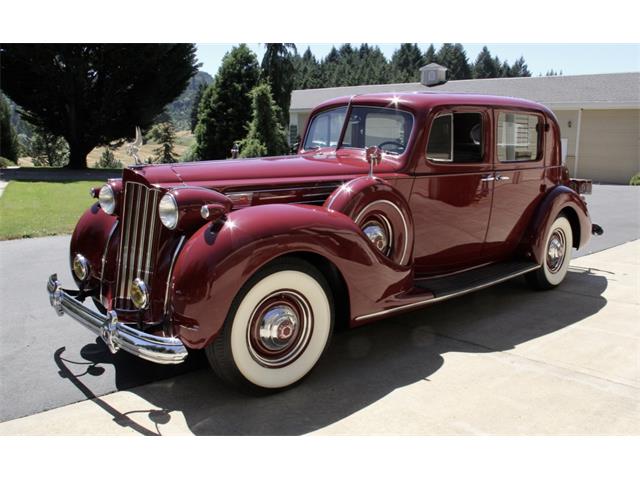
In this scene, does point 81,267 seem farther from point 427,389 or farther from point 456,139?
point 456,139

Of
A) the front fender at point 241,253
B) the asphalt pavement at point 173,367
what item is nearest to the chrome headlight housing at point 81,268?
the asphalt pavement at point 173,367

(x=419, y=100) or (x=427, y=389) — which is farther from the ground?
(x=419, y=100)

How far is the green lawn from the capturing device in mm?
8344

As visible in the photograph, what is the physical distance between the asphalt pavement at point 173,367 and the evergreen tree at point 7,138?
27.5 m

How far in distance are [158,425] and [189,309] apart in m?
0.66

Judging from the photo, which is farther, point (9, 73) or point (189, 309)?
point (9, 73)

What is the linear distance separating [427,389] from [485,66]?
84241mm

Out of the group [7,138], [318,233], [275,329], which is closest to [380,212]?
[318,233]

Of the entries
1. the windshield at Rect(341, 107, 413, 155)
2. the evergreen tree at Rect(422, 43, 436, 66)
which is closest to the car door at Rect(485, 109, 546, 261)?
the windshield at Rect(341, 107, 413, 155)

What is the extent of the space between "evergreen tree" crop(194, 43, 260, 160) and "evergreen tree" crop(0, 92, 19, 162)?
11773 mm

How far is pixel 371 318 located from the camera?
147 inches

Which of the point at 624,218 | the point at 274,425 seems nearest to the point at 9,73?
the point at 624,218

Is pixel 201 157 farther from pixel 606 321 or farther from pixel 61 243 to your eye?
pixel 606 321

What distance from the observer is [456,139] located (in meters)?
4.71
